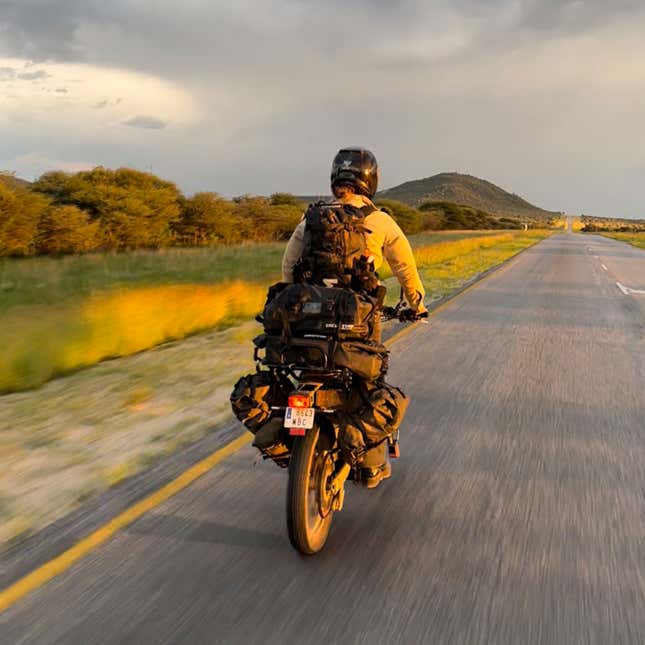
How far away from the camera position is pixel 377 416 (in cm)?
398

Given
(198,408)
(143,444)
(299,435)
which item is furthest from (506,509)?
(198,408)

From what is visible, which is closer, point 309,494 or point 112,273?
point 309,494

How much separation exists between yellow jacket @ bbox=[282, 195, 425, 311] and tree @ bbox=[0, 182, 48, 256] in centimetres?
1887

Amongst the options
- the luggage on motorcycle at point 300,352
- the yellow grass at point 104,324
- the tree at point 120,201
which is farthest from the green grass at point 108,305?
the tree at point 120,201

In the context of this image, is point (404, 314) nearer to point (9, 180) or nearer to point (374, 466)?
point (374, 466)

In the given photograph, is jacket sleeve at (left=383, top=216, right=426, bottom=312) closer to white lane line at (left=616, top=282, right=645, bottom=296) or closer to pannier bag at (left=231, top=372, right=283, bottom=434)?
pannier bag at (left=231, top=372, right=283, bottom=434)

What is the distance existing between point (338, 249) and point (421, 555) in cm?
182

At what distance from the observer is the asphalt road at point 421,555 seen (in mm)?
3207

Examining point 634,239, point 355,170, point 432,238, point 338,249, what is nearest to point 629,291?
point 355,170

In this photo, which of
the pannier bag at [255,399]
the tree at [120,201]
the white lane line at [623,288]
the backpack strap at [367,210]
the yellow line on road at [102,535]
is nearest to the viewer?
the yellow line on road at [102,535]

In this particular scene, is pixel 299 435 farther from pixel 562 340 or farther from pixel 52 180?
pixel 52 180

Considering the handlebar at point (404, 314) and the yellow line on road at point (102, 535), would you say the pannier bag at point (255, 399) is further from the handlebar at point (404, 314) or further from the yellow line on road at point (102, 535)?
the yellow line on road at point (102, 535)

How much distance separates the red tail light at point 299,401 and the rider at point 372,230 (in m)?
0.67

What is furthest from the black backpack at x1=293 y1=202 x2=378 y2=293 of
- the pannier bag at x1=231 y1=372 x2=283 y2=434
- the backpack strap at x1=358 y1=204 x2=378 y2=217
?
the pannier bag at x1=231 y1=372 x2=283 y2=434
